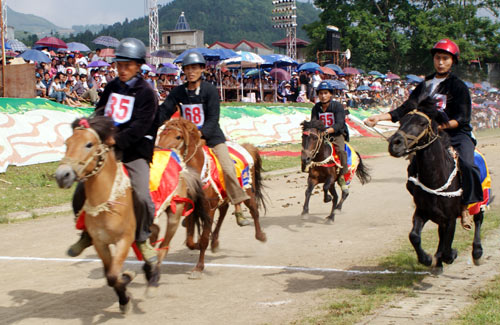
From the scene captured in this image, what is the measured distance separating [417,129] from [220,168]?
2.85m

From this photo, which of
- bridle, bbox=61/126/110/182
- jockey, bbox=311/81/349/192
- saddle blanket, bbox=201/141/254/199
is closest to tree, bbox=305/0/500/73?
jockey, bbox=311/81/349/192

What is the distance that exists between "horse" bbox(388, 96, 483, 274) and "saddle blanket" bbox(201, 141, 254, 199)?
260cm

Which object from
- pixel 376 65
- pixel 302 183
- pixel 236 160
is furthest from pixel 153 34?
pixel 236 160

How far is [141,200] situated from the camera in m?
5.83

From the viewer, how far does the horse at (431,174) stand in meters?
6.38

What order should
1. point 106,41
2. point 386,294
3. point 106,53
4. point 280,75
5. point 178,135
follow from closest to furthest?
1. point 386,294
2. point 178,135
3. point 106,53
4. point 280,75
5. point 106,41

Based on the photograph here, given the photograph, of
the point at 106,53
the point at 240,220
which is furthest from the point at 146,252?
the point at 106,53

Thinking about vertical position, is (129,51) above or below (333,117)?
above

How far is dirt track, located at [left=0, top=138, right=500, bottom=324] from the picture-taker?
230 inches

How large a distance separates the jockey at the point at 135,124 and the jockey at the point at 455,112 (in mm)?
2475

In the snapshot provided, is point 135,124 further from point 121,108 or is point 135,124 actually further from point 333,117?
point 333,117

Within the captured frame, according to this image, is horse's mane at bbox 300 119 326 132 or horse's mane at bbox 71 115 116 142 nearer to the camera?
horse's mane at bbox 71 115 116 142

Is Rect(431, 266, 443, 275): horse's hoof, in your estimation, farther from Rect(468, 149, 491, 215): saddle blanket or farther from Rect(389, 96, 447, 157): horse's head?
Rect(389, 96, 447, 157): horse's head

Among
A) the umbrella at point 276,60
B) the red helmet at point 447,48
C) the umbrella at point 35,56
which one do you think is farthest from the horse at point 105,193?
the umbrella at point 276,60
